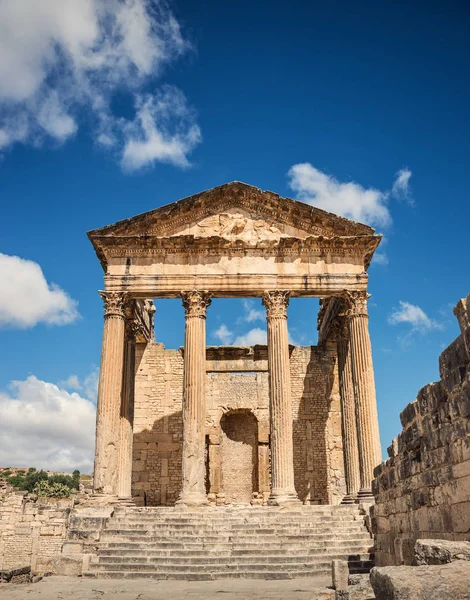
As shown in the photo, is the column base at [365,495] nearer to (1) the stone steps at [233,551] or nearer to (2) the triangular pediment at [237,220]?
(1) the stone steps at [233,551]

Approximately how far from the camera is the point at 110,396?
19.3 meters

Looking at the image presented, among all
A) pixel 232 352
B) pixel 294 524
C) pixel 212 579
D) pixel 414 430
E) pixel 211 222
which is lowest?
pixel 212 579

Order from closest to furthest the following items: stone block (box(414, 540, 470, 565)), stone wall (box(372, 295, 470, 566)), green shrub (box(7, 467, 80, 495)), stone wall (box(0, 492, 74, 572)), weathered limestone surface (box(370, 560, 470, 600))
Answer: weathered limestone surface (box(370, 560, 470, 600)), stone block (box(414, 540, 470, 565)), stone wall (box(372, 295, 470, 566)), stone wall (box(0, 492, 74, 572)), green shrub (box(7, 467, 80, 495))

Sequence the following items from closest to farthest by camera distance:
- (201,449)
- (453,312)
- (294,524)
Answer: (453,312)
(294,524)
(201,449)

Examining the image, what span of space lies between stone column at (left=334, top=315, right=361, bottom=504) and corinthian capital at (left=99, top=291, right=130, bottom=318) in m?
8.36

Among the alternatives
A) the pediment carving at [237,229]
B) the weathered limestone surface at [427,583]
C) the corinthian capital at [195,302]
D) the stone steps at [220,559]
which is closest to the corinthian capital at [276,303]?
the pediment carving at [237,229]

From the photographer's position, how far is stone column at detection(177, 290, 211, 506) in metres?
18.5

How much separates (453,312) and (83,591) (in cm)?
910

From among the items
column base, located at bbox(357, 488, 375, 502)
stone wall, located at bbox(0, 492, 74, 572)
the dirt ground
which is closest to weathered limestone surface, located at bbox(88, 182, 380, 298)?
column base, located at bbox(357, 488, 375, 502)

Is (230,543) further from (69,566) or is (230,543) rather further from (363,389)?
(363,389)

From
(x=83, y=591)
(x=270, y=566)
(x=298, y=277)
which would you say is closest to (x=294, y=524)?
(x=270, y=566)

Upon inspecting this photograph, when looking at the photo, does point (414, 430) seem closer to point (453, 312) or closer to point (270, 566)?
point (453, 312)

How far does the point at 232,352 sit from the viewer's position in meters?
26.4

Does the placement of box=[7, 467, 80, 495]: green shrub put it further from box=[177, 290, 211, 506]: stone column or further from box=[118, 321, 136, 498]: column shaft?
box=[177, 290, 211, 506]: stone column
